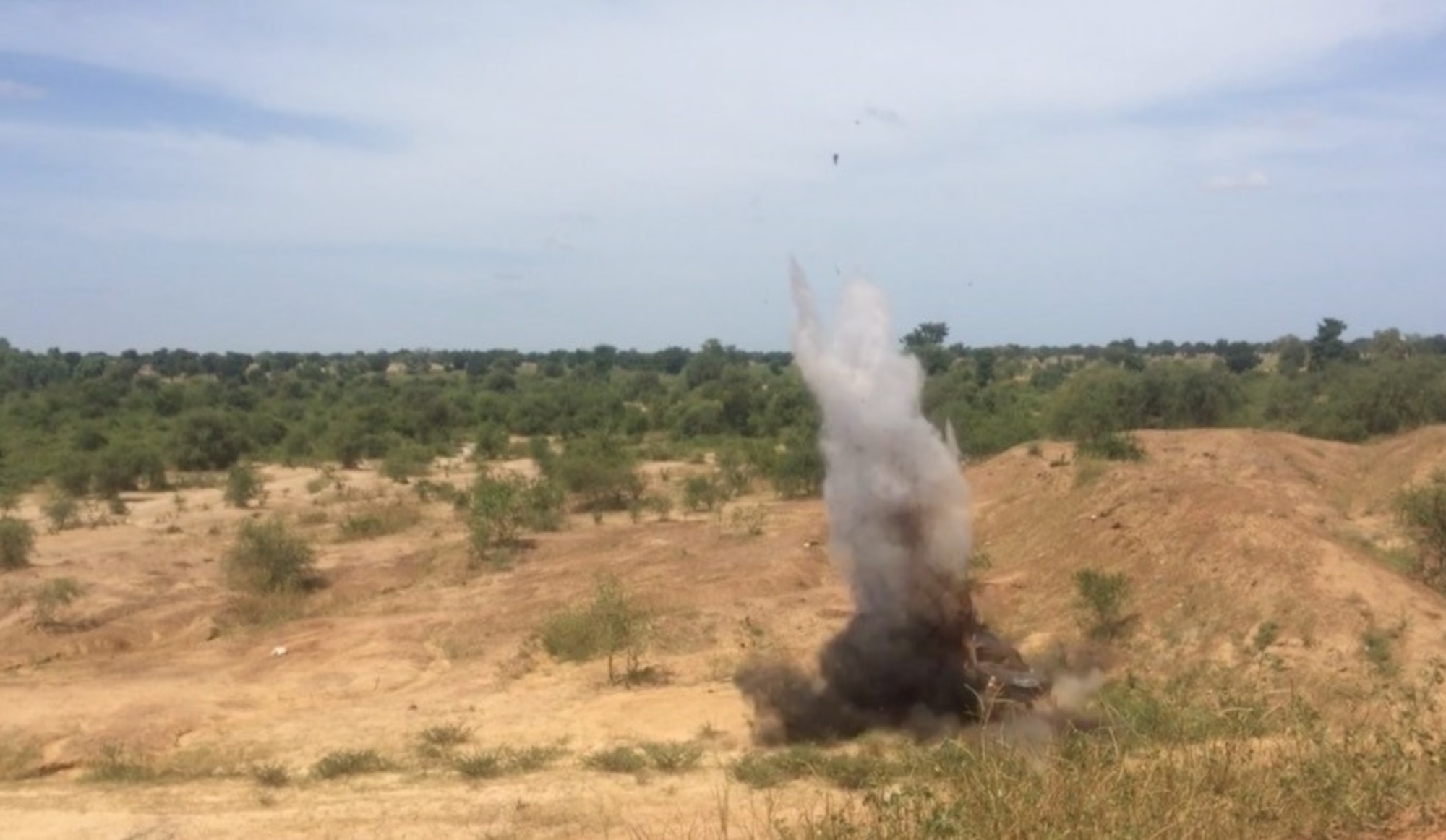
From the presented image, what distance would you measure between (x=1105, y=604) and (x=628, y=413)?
1527 inches

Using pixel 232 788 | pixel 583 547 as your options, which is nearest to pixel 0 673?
pixel 232 788

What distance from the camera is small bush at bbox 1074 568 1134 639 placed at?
50.7ft

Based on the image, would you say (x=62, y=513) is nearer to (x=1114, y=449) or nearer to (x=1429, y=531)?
(x=1114, y=449)

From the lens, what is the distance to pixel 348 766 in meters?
12.7

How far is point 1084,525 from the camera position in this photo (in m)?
19.5

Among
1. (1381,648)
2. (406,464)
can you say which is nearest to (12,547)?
(406,464)

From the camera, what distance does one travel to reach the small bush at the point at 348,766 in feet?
41.4

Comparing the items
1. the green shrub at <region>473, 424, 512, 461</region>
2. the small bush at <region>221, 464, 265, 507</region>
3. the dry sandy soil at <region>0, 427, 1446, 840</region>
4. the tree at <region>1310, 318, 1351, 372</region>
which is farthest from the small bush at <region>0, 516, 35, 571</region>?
the tree at <region>1310, 318, 1351, 372</region>

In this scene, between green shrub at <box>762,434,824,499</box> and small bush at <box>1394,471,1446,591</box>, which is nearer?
small bush at <box>1394,471,1446,591</box>

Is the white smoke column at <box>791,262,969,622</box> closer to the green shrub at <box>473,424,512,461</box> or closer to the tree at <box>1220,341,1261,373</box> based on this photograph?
the green shrub at <box>473,424,512,461</box>

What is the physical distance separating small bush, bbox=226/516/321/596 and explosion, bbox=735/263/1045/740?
11.9m

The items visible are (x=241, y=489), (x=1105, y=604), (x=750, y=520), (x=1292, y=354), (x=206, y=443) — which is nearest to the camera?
(x=1105, y=604)

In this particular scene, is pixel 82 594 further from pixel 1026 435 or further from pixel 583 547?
pixel 1026 435

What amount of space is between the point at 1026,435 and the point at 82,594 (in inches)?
932
